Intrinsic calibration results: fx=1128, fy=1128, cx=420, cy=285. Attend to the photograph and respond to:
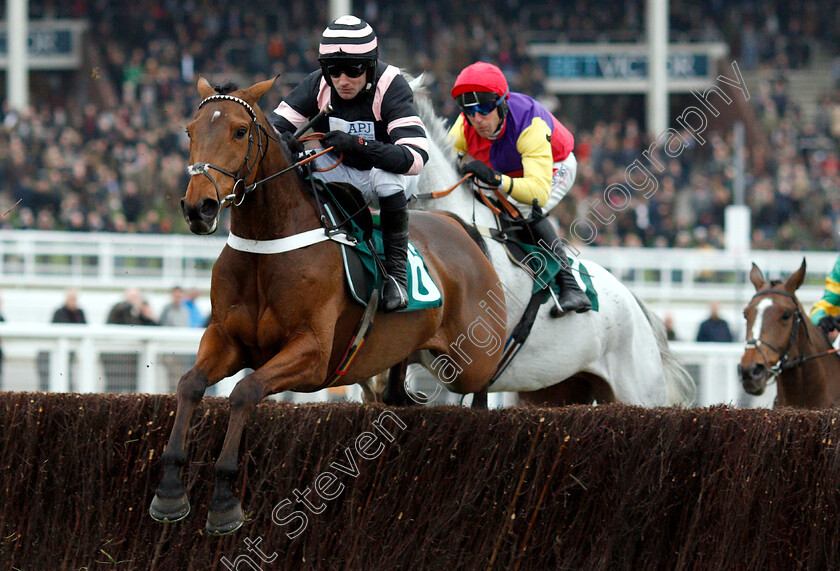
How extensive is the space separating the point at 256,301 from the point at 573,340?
97.1 inches

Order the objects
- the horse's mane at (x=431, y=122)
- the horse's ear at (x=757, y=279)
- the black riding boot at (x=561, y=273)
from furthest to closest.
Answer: the horse's ear at (x=757, y=279)
the horse's mane at (x=431, y=122)
the black riding boot at (x=561, y=273)

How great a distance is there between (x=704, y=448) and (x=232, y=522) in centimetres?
210

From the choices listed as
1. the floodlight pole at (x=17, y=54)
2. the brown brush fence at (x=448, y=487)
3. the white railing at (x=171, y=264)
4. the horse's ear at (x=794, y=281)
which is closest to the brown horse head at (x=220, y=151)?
the brown brush fence at (x=448, y=487)

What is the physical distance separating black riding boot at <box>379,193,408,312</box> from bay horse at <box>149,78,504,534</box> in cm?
13

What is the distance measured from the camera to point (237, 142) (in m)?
4.19

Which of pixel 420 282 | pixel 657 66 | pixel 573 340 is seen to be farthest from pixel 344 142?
pixel 657 66

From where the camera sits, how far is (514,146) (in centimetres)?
628

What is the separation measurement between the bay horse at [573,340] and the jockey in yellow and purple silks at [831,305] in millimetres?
958

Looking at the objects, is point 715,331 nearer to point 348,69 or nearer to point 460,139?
point 460,139

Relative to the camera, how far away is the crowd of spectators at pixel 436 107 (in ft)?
52.3

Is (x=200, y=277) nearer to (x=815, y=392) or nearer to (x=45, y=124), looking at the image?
(x=45, y=124)

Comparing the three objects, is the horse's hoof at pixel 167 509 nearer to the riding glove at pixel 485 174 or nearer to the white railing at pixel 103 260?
the riding glove at pixel 485 174

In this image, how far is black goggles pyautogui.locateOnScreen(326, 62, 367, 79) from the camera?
4.70m

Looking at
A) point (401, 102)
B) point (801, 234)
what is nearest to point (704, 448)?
point (401, 102)
